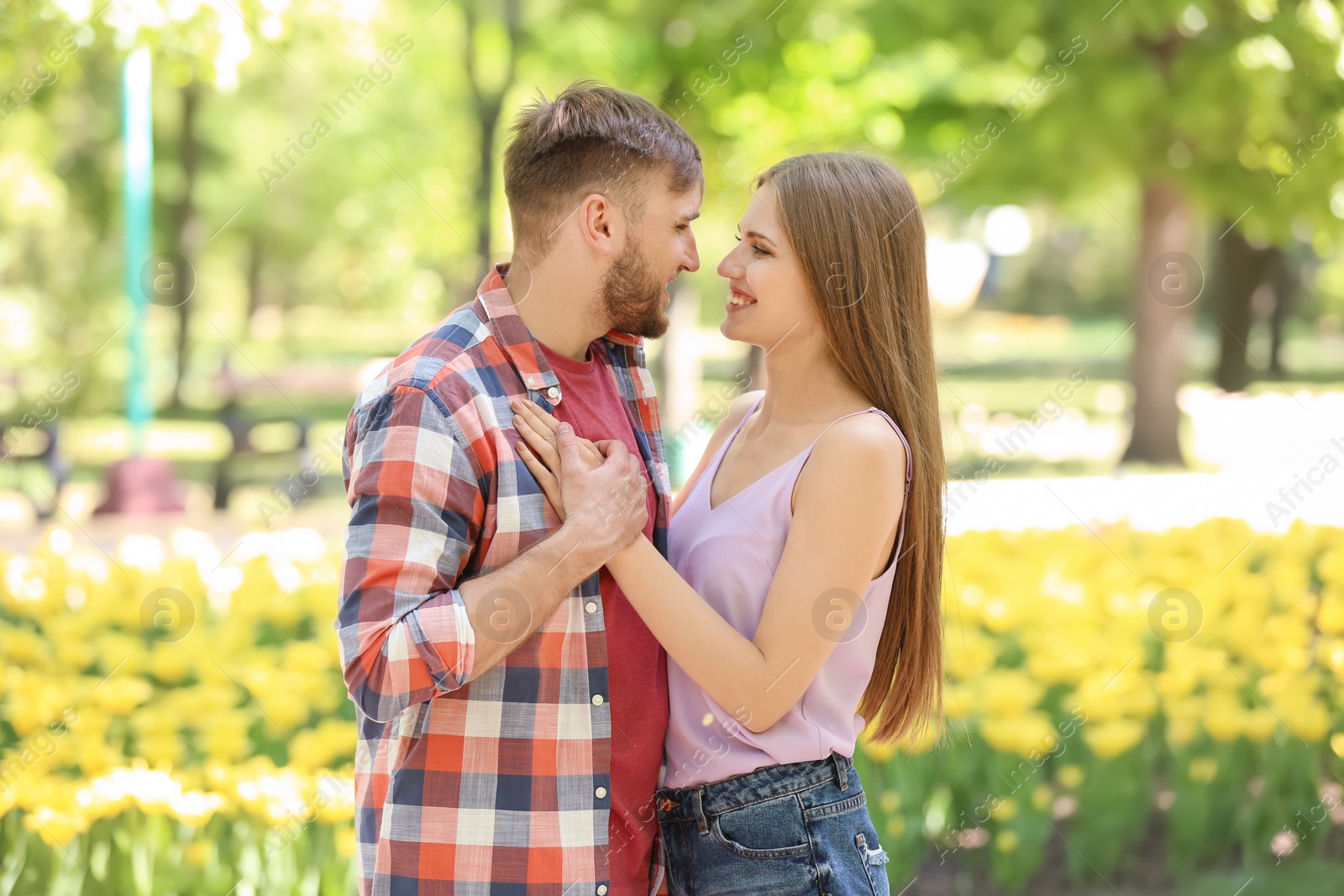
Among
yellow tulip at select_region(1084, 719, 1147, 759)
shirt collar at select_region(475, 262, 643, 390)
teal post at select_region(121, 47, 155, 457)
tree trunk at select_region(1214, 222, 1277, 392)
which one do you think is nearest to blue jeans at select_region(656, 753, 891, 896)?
shirt collar at select_region(475, 262, 643, 390)

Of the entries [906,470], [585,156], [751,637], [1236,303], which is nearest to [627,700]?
[751,637]

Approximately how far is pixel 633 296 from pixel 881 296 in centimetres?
46

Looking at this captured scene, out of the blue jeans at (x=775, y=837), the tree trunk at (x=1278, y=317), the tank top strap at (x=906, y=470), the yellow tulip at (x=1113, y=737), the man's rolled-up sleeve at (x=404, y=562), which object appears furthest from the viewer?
the tree trunk at (x=1278, y=317)

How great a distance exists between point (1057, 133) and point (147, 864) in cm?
811

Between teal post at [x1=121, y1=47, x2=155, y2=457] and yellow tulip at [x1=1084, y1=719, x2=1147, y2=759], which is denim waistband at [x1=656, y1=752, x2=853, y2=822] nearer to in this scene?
yellow tulip at [x1=1084, y1=719, x2=1147, y2=759]

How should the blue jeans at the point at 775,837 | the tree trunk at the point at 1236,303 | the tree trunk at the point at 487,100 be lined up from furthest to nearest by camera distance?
1. the tree trunk at the point at 1236,303
2. the tree trunk at the point at 487,100
3. the blue jeans at the point at 775,837

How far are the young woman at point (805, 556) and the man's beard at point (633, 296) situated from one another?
17 centimetres

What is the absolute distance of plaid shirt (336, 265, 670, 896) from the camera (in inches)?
68.1

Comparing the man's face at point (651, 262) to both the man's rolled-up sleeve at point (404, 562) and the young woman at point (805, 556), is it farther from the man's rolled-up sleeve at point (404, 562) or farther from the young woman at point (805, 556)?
the man's rolled-up sleeve at point (404, 562)

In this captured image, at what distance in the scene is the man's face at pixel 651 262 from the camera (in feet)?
6.75

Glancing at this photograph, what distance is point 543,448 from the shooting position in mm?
1912

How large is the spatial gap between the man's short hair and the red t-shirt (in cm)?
25

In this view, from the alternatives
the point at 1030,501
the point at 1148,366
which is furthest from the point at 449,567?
the point at 1148,366

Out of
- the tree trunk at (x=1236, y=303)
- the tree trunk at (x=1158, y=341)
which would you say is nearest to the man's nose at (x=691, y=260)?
the tree trunk at (x=1158, y=341)
